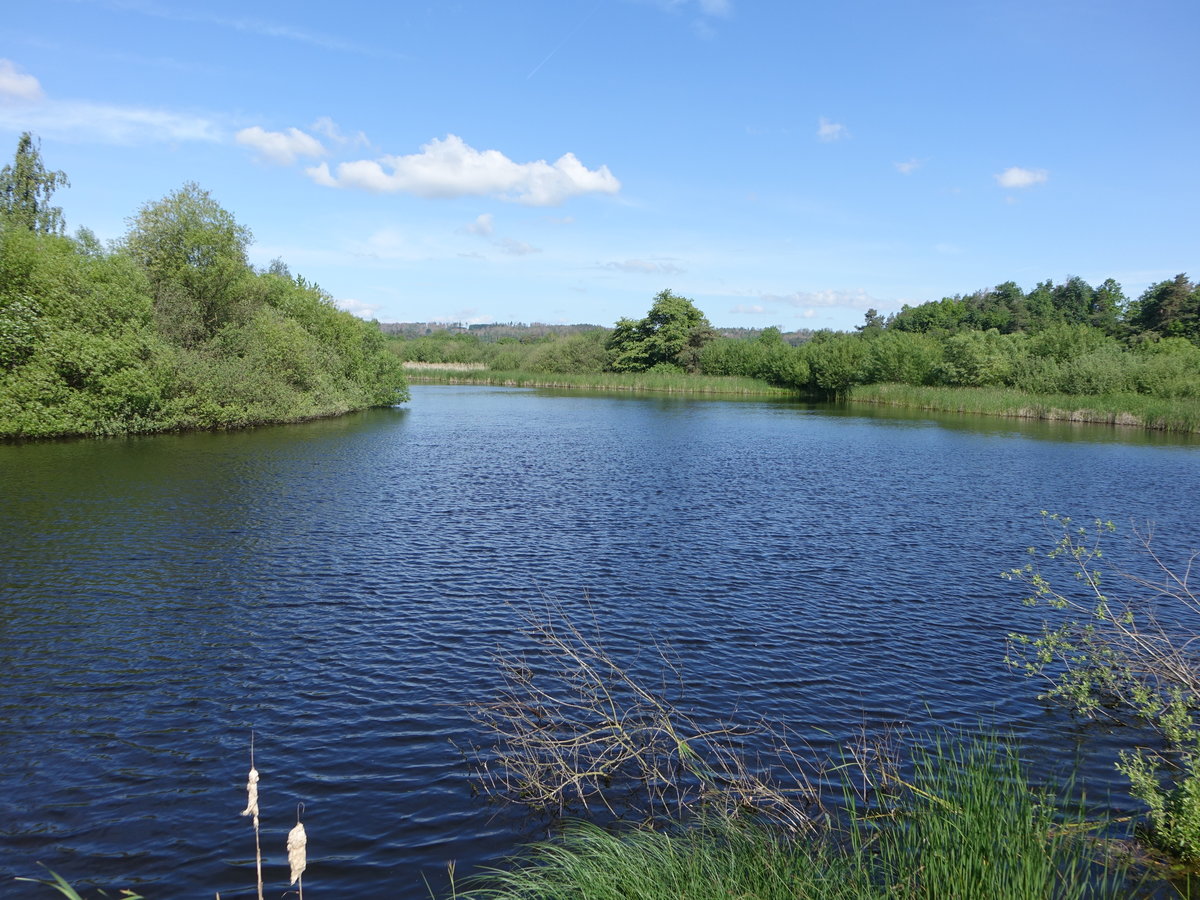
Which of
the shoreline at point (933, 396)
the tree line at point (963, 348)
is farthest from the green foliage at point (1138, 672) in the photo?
the tree line at point (963, 348)

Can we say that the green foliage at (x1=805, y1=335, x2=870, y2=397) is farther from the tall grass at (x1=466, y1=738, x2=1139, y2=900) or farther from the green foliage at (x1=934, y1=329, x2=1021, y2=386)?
the tall grass at (x1=466, y1=738, x2=1139, y2=900)

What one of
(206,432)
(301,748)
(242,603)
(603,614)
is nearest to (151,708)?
(301,748)

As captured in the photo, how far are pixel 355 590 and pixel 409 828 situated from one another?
947cm

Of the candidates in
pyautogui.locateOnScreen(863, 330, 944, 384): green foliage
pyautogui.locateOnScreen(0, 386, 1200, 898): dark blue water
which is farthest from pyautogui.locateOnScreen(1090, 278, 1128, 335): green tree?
pyautogui.locateOnScreen(0, 386, 1200, 898): dark blue water

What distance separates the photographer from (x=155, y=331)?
46906 millimetres

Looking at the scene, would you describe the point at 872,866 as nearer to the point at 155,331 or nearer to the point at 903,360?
the point at 155,331

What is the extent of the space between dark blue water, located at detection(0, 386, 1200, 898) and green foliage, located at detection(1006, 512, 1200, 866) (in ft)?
2.64

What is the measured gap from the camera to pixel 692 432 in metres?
56.9

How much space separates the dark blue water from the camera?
9266 millimetres

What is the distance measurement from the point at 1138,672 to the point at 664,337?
117040mm

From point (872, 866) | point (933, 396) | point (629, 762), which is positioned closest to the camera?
point (872, 866)

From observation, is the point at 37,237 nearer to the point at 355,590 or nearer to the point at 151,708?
the point at 355,590

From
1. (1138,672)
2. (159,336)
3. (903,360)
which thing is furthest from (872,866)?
(903,360)

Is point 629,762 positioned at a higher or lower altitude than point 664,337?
lower
